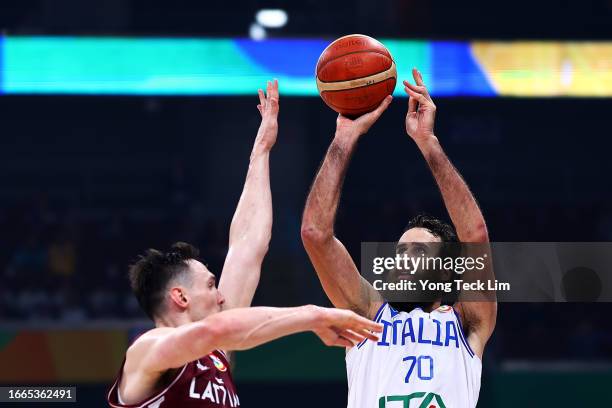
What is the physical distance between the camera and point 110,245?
44.1ft

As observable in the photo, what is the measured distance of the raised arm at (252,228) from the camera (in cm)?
456

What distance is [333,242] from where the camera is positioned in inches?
171

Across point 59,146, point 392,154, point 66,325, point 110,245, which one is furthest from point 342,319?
point 59,146

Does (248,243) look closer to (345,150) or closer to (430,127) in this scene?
(345,150)

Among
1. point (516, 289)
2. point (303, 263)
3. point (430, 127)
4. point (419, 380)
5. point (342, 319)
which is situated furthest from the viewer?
point (303, 263)

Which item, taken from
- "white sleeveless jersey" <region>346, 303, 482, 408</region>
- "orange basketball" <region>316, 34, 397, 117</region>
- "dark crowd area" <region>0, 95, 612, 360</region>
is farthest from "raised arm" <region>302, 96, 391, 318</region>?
"dark crowd area" <region>0, 95, 612, 360</region>

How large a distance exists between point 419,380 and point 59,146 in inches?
514

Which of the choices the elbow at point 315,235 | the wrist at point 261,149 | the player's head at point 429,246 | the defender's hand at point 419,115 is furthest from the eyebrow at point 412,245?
the wrist at point 261,149

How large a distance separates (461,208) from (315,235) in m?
0.72

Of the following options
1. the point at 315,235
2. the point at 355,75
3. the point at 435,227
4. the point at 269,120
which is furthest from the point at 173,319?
the point at 355,75

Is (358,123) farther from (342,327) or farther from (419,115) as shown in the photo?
(342,327)

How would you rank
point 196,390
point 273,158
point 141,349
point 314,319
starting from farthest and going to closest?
point 273,158 → point 196,390 → point 141,349 → point 314,319

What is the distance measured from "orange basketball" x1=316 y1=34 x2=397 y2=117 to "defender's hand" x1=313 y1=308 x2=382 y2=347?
147cm

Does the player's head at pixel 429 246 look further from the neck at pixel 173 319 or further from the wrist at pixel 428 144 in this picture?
the neck at pixel 173 319
